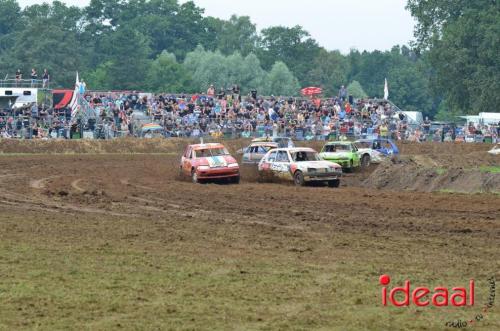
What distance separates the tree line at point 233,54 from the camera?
87.8 meters

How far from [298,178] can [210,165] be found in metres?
2.87

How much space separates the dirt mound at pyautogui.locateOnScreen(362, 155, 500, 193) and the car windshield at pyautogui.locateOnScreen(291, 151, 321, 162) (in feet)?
5.71

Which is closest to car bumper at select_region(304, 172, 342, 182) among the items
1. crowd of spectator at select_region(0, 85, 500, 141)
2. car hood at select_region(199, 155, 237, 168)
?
car hood at select_region(199, 155, 237, 168)

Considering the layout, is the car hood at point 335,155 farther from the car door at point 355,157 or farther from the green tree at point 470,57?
the green tree at point 470,57

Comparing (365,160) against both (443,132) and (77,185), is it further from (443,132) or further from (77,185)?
(443,132)

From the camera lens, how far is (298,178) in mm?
29969

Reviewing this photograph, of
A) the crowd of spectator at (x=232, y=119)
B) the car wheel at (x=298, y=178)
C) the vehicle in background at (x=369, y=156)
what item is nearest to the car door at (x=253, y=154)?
the vehicle in background at (x=369, y=156)

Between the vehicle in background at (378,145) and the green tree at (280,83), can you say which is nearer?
the vehicle in background at (378,145)

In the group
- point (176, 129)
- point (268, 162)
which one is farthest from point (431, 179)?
point (176, 129)

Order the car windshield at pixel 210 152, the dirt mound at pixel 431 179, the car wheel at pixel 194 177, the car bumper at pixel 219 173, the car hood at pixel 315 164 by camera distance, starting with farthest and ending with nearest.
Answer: the car windshield at pixel 210 152, the car wheel at pixel 194 177, the car bumper at pixel 219 173, the car hood at pixel 315 164, the dirt mound at pixel 431 179

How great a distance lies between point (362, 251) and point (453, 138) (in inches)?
1864

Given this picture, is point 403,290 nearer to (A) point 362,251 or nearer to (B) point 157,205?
(A) point 362,251

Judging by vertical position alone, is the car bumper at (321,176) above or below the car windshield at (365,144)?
below

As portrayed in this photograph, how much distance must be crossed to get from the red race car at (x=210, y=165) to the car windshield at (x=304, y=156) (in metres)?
1.82
